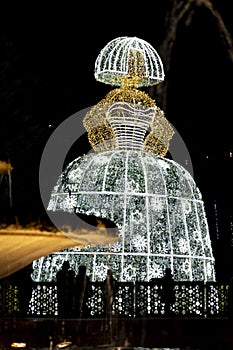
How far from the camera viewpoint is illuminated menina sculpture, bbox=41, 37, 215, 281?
1459 centimetres

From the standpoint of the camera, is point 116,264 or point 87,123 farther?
point 87,123

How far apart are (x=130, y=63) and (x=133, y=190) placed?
116 inches

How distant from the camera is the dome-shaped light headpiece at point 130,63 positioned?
16.0 metres

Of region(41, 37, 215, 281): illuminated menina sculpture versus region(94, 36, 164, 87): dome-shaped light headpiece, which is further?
region(94, 36, 164, 87): dome-shaped light headpiece

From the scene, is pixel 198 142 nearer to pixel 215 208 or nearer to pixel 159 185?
pixel 215 208

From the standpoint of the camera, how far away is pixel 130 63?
1617cm

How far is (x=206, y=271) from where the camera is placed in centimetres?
1579

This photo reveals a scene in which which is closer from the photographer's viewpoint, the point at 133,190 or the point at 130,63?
the point at 133,190

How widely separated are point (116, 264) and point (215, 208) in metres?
19.3

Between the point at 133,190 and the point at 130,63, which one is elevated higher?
the point at 130,63

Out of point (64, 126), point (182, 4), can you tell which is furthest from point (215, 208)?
point (182, 4)

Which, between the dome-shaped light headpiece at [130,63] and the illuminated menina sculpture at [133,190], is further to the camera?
the dome-shaped light headpiece at [130,63]

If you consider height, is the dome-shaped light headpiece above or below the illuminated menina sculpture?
above

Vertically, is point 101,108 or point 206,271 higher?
point 101,108
